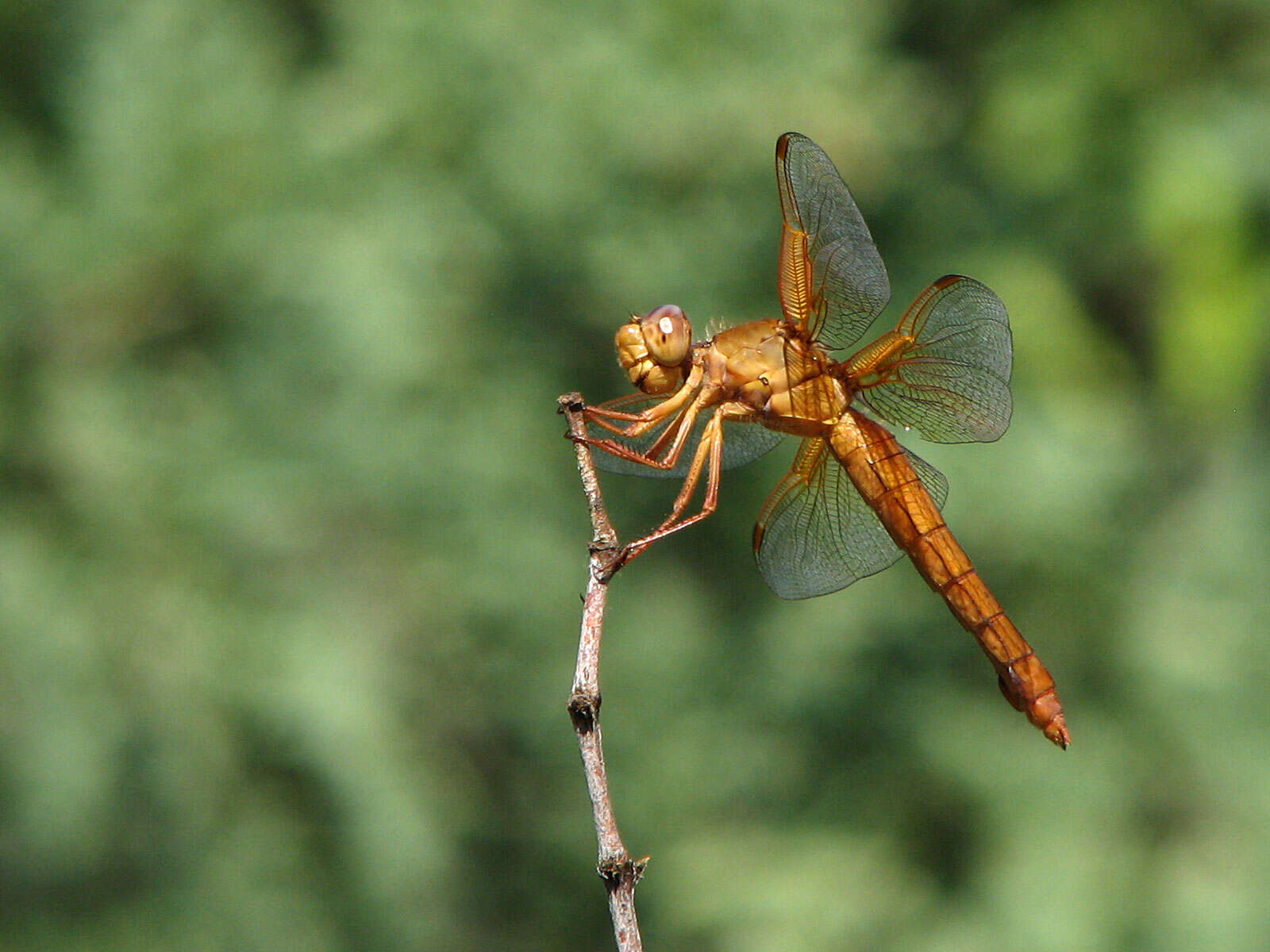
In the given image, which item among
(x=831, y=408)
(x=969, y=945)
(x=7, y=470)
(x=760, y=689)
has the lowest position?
(x=969, y=945)

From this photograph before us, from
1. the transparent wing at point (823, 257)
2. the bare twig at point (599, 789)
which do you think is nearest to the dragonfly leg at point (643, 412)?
the transparent wing at point (823, 257)

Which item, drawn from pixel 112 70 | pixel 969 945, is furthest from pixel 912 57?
pixel 969 945

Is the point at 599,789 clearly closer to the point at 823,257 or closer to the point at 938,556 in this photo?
the point at 938,556

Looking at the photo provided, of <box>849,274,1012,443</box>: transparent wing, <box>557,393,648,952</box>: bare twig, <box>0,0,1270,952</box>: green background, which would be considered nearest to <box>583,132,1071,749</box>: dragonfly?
<box>849,274,1012,443</box>: transparent wing

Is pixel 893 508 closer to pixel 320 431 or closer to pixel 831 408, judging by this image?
pixel 831 408

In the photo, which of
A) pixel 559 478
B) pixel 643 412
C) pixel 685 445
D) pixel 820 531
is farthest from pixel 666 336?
pixel 559 478
